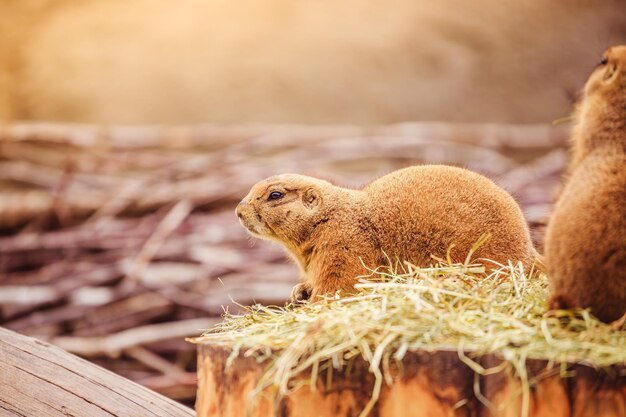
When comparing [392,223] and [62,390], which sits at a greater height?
[392,223]

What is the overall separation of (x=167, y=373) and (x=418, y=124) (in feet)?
8.05

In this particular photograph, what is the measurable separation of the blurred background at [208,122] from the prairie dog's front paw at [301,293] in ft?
6.86

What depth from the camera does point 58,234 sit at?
5.19 m

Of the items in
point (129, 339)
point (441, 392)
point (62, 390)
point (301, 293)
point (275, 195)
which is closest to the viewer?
point (441, 392)

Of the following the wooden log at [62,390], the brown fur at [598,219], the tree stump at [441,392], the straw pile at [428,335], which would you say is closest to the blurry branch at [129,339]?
the wooden log at [62,390]

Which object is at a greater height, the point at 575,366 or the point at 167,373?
the point at 575,366

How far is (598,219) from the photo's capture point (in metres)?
1.58

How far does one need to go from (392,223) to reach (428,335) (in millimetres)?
882

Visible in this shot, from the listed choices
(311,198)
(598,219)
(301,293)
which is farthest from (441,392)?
(311,198)

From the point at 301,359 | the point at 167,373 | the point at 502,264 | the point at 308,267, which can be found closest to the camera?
the point at 301,359

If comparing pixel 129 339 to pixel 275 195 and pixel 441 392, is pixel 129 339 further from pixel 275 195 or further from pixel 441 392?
pixel 441 392

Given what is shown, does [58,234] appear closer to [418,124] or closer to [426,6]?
[418,124]

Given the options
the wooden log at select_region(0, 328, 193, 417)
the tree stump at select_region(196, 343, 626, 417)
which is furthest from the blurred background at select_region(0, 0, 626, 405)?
the tree stump at select_region(196, 343, 626, 417)

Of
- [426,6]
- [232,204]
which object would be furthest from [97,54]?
[426,6]
